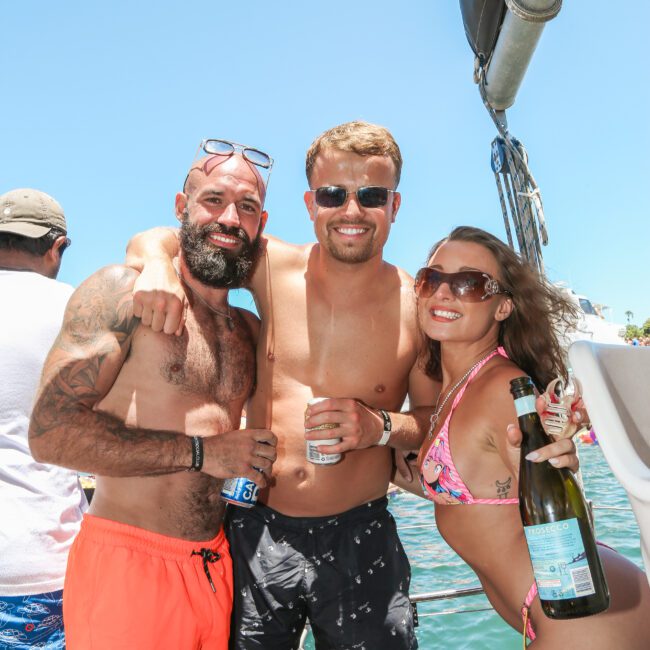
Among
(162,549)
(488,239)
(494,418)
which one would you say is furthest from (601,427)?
(162,549)

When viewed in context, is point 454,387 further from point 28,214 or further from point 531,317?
point 28,214

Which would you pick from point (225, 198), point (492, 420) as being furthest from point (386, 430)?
point (225, 198)

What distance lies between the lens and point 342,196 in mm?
2557

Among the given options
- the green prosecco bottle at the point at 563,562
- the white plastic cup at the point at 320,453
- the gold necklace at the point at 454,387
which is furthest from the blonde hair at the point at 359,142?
the green prosecco bottle at the point at 563,562

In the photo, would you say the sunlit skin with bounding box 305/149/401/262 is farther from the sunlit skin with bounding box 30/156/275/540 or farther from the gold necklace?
the gold necklace

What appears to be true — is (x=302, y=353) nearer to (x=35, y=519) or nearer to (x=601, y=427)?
(x=35, y=519)

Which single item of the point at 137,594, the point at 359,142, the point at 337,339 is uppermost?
the point at 359,142

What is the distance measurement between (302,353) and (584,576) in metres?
1.64

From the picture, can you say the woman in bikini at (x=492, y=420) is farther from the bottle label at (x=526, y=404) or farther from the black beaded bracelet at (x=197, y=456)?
the black beaded bracelet at (x=197, y=456)

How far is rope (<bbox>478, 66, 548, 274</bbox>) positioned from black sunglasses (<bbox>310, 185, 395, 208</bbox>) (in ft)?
2.07

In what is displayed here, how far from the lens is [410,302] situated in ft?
9.29

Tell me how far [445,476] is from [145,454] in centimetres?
104

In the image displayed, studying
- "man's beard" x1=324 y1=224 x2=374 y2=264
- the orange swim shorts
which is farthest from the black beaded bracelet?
"man's beard" x1=324 y1=224 x2=374 y2=264

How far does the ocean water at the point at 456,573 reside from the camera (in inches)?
259
